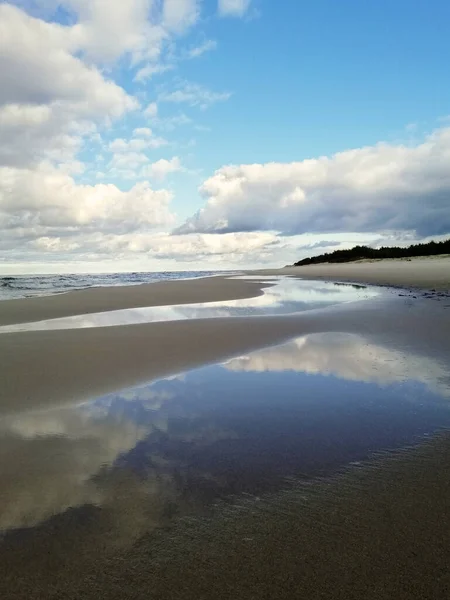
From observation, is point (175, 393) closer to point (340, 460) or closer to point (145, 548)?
point (340, 460)

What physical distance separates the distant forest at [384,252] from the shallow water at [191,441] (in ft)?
174

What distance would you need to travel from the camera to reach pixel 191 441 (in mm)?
3943

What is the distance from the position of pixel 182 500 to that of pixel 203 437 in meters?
1.13

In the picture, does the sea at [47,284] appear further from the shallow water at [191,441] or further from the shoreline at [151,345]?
the shallow water at [191,441]

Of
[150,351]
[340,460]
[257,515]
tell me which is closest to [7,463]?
[257,515]

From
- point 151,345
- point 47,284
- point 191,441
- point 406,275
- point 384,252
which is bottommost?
point 191,441

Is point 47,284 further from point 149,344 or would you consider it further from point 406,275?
point 149,344

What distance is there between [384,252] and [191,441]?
69.9 metres

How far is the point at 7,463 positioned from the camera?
11.6ft

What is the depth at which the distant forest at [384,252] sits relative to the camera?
55525 mm

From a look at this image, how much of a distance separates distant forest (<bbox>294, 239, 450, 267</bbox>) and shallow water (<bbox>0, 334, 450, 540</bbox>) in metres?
53.0

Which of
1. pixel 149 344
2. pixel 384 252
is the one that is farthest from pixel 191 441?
pixel 384 252

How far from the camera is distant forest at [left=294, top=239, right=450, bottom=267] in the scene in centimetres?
5553

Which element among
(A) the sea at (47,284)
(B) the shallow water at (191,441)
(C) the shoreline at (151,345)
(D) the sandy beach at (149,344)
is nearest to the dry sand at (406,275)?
(D) the sandy beach at (149,344)
